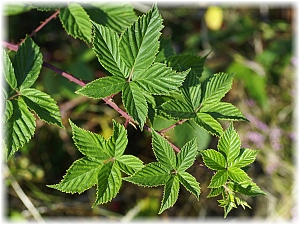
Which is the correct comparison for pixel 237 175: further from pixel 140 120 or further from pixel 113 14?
pixel 113 14

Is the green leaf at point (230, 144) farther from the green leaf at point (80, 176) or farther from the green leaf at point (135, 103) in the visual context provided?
the green leaf at point (80, 176)

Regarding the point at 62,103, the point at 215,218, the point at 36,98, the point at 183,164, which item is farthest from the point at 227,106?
the point at 215,218

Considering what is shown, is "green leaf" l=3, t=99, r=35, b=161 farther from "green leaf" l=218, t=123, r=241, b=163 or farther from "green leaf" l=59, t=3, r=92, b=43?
"green leaf" l=218, t=123, r=241, b=163

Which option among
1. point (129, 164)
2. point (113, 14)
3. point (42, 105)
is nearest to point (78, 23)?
point (113, 14)

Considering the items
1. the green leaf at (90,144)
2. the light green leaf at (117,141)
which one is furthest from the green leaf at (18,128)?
the light green leaf at (117,141)

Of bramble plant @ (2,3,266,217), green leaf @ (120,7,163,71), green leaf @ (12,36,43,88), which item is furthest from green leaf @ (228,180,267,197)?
green leaf @ (12,36,43,88)
